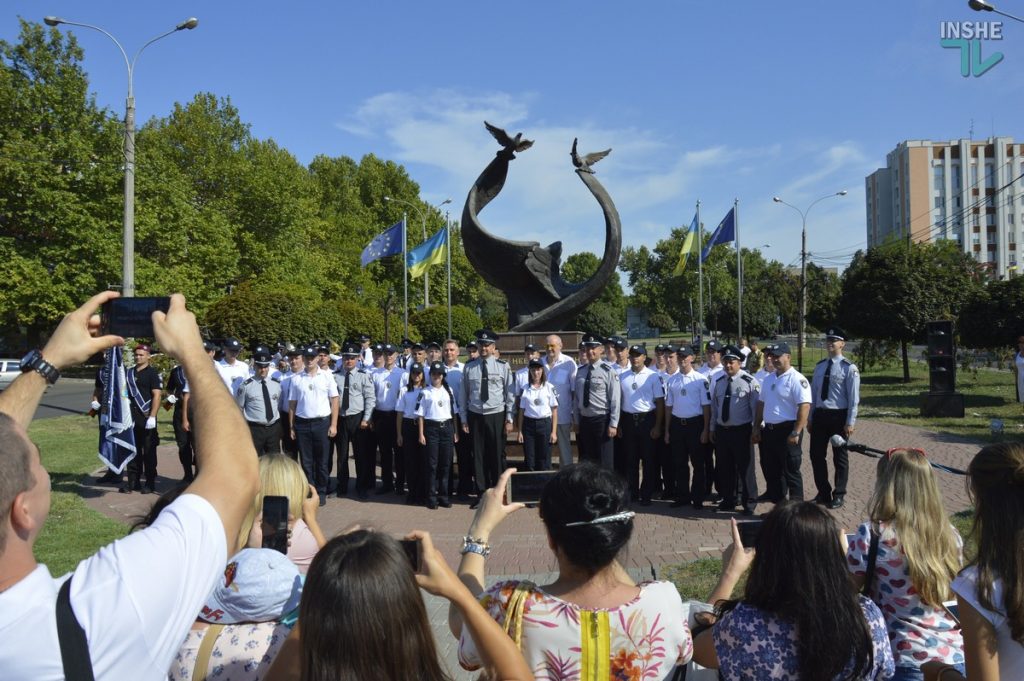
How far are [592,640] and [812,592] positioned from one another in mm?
737

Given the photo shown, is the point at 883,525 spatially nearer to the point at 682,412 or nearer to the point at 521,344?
the point at 682,412

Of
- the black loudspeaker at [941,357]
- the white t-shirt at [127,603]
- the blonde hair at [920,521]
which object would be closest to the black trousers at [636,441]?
the blonde hair at [920,521]

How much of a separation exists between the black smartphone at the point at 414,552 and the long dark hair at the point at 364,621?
166 millimetres

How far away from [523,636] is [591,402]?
7384mm

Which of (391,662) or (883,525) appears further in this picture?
(883,525)

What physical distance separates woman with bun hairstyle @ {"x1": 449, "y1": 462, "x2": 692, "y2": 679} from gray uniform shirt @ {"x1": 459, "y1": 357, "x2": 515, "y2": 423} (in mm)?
7311

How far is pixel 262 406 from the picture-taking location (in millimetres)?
9469

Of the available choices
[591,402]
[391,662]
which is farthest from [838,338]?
[391,662]

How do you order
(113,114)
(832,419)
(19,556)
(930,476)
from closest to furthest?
(19,556)
(930,476)
(832,419)
(113,114)

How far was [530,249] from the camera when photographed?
490 inches

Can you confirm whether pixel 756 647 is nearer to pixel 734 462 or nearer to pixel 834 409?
pixel 734 462

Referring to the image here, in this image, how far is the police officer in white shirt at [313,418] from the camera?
9.56m

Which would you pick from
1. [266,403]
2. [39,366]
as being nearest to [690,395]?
[266,403]

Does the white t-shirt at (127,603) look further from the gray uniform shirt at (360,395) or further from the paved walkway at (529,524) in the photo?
the gray uniform shirt at (360,395)
